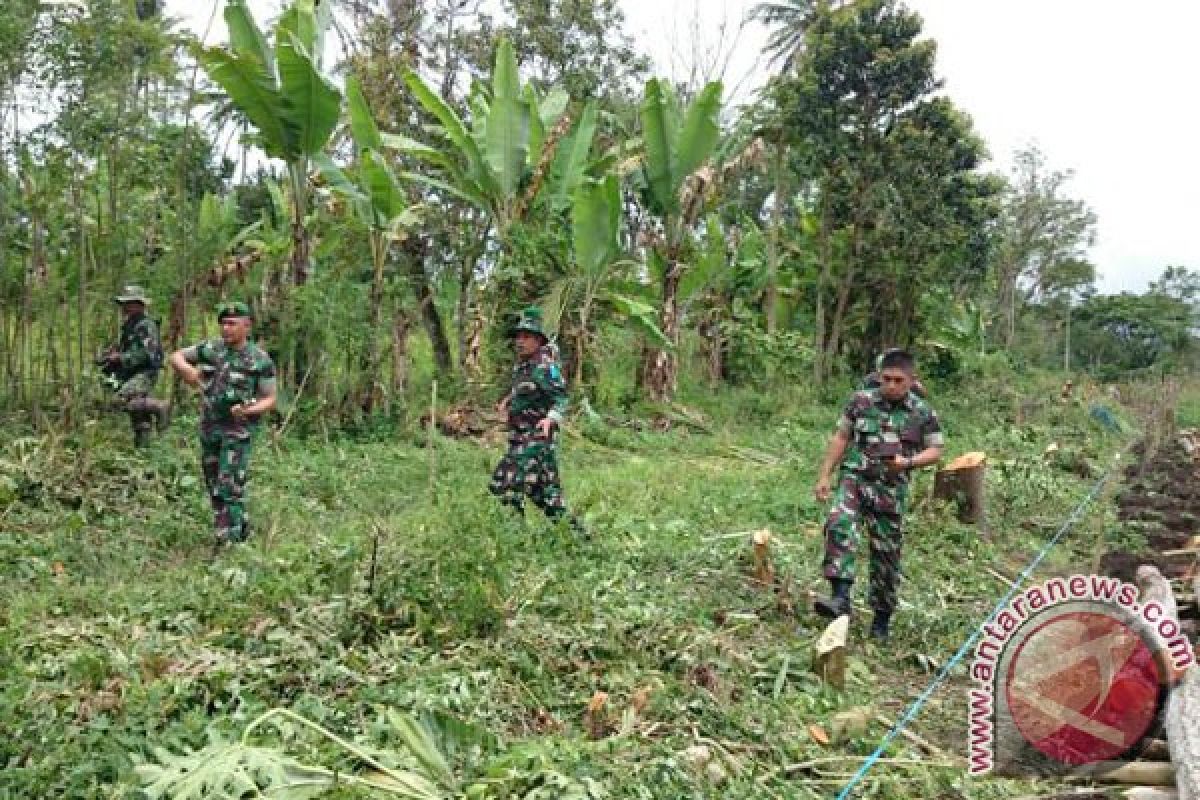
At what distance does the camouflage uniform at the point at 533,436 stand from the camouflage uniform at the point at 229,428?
148cm

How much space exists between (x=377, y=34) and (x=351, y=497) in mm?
7023

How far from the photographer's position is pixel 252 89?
28.3 feet

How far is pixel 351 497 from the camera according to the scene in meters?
7.70

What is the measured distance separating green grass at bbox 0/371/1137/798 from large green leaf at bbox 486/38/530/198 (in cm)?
458

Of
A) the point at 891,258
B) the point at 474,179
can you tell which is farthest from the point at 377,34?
the point at 891,258

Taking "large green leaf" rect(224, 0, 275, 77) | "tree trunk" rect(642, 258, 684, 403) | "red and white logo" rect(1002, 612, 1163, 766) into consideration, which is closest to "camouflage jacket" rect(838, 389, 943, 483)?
"red and white logo" rect(1002, 612, 1163, 766)

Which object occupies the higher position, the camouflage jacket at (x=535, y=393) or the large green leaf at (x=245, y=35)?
the large green leaf at (x=245, y=35)

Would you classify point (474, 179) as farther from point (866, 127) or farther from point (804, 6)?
point (804, 6)

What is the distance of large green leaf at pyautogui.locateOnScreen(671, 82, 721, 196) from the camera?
11.9 meters

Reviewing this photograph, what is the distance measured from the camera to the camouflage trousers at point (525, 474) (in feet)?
20.3

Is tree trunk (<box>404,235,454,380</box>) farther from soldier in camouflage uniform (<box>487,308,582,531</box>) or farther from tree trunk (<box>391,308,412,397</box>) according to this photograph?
soldier in camouflage uniform (<box>487,308,582,531</box>)

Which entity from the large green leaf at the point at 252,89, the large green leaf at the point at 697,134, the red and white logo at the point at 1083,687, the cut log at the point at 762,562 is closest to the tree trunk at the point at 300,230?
the large green leaf at the point at 252,89

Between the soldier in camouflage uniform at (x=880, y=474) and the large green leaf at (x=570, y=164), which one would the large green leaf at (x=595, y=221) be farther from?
the soldier in camouflage uniform at (x=880, y=474)

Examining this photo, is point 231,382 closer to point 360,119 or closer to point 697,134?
point 360,119
